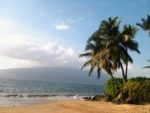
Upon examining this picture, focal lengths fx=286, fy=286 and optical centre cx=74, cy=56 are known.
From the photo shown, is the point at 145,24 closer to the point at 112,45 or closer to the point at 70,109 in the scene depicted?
the point at 112,45

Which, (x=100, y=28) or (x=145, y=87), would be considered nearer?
(x=145, y=87)

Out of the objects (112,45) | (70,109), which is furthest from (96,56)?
(70,109)

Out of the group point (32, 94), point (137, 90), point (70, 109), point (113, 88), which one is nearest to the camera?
point (70, 109)

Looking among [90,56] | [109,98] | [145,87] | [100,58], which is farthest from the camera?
[90,56]

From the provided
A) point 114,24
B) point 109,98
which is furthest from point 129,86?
point 114,24

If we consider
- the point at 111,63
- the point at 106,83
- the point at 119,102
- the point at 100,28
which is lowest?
the point at 119,102

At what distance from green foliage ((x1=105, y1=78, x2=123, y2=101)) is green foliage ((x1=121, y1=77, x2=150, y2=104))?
2.39m

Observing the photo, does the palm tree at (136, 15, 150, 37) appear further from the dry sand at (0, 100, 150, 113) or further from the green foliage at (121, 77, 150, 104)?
the dry sand at (0, 100, 150, 113)

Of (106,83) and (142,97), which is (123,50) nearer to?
(106,83)

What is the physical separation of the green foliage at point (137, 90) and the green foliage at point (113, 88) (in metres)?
2.39

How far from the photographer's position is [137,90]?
34.1 meters

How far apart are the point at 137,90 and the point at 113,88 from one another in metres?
5.20

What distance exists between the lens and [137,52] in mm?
41562

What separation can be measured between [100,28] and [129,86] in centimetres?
1250
